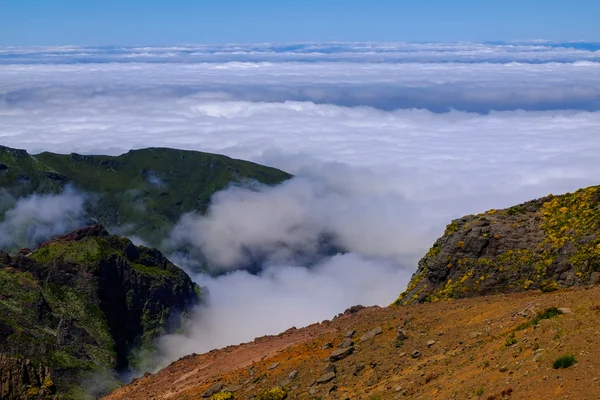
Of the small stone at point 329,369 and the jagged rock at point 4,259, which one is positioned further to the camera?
the jagged rock at point 4,259

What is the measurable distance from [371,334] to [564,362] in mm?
13211

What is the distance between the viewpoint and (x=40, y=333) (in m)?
116

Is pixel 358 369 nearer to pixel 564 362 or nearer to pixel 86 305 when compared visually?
pixel 564 362

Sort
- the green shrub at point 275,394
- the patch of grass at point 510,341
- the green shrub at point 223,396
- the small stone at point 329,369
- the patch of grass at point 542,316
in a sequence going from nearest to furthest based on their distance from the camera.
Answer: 1. the patch of grass at point 510,341
2. the patch of grass at point 542,316
3. the green shrub at point 275,394
4. the small stone at point 329,369
5. the green shrub at point 223,396

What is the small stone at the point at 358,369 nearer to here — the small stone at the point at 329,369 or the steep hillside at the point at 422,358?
the steep hillside at the point at 422,358

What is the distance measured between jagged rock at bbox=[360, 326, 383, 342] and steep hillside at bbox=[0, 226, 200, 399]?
56381 millimetres

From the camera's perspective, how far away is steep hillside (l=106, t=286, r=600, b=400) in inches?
864

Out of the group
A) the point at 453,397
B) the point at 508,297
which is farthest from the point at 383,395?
the point at 508,297

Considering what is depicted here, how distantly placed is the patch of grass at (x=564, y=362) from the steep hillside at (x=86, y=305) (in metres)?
69.2

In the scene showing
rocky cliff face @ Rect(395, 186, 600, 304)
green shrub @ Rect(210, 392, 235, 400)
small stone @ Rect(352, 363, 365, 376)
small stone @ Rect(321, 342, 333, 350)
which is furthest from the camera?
rocky cliff face @ Rect(395, 186, 600, 304)

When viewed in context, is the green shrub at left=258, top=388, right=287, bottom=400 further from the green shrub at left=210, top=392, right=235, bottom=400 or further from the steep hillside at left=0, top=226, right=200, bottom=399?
the steep hillside at left=0, top=226, right=200, bottom=399

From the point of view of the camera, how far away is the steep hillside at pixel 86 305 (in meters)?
104

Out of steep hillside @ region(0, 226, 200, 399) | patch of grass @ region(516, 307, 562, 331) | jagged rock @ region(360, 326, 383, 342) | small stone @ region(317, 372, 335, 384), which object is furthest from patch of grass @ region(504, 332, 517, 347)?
steep hillside @ region(0, 226, 200, 399)

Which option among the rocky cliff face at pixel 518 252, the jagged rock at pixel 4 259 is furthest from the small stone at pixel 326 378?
the jagged rock at pixel 4 259
